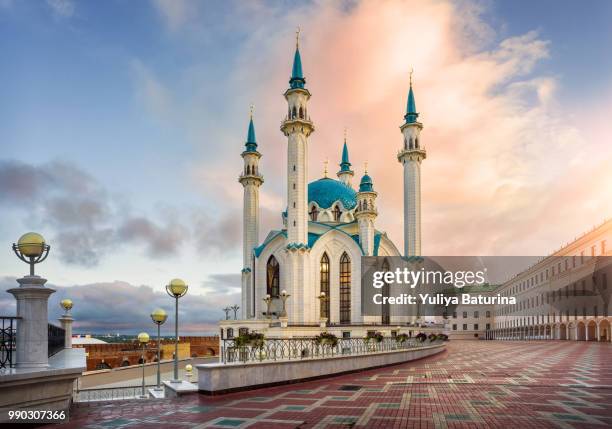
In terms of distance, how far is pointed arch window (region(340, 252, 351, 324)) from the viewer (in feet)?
167

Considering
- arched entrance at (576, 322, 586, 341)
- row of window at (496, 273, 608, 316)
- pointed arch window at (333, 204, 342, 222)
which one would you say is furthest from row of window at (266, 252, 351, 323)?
arched entrance at (576, 322, 586, 341)

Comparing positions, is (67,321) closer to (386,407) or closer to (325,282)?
(386,407)

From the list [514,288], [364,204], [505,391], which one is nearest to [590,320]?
[364,204]

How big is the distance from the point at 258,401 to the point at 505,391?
6591 millimetres

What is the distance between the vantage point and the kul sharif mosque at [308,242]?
45906 mm

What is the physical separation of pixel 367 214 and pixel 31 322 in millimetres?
45440

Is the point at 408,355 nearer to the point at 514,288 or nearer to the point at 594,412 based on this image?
the point at 594,412

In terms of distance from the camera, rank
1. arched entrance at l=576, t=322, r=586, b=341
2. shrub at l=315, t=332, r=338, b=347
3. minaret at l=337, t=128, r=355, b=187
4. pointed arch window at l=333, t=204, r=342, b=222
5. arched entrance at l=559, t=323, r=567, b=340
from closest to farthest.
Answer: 1. shrub at l=315, t=332, r=338, b=347
2. arched entrance at l=576, t=322, r=586, b=341
3. arched entrance at l=559, t=323, r=567, b=340
4. pointed arch window at l=333, t=204, r=342, b=222
5. minaret at l=337, t=128, r=355, b=187

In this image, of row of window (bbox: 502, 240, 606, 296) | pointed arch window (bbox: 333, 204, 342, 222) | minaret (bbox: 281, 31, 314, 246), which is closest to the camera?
minaret (bbox: 281, 31, 314, 246)

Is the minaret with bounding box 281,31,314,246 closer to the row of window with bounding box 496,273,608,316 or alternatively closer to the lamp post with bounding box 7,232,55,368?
the row of window with bounding box 496,273,608,316

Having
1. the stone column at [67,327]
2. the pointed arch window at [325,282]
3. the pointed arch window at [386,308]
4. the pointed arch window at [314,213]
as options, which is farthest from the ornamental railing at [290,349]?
the pointed arch window at [314,213]

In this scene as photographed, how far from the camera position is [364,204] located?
53531mm

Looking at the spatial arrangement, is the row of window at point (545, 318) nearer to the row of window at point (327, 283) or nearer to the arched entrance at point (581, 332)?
the arched entrance at point (581, 332)

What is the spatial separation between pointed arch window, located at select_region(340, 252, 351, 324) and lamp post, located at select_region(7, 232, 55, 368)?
143 feet
